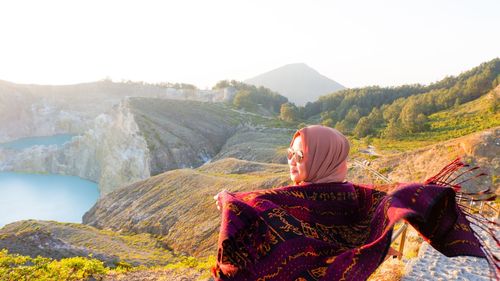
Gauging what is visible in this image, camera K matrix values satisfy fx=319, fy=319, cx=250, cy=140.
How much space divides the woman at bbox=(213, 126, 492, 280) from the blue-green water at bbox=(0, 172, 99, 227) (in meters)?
33.6

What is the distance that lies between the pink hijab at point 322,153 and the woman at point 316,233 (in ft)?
0.44

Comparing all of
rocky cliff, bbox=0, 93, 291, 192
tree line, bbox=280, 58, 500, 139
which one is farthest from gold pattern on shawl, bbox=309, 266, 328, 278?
tree line, bbox=280, 58, 500, 139

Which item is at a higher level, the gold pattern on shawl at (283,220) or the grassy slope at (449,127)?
the gold pattern on shawl at (283,220)

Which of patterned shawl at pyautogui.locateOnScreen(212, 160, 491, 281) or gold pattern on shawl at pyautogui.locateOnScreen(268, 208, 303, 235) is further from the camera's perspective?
gold pattern on shawl at pyautogui.locateOnScreen(268, 208, 303, 235)

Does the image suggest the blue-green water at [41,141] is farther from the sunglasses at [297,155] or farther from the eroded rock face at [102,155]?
the sunglasses at [297,155]

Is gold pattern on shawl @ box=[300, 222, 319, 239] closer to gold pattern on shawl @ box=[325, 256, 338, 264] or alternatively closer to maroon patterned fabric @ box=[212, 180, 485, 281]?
maroon patterned fabric @ box=[212, 180, 485, 281]

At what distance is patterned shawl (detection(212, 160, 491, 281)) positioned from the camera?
1893mm

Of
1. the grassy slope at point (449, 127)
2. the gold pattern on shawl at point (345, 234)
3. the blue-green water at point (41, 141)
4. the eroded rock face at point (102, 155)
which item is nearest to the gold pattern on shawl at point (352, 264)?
the gold pattern on shawl at point (345, 234)

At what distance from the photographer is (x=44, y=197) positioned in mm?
37188

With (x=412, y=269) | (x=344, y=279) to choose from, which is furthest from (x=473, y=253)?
(x=412, y=269)

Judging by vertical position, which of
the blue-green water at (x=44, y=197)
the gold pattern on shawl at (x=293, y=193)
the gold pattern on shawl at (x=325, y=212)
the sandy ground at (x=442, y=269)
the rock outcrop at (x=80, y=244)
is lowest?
the blue-green water at (x=44, y=197)

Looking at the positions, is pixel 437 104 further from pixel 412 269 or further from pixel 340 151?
pixel 340 151

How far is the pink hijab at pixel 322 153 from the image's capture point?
245cm

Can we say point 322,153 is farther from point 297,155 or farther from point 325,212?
point 325,212
